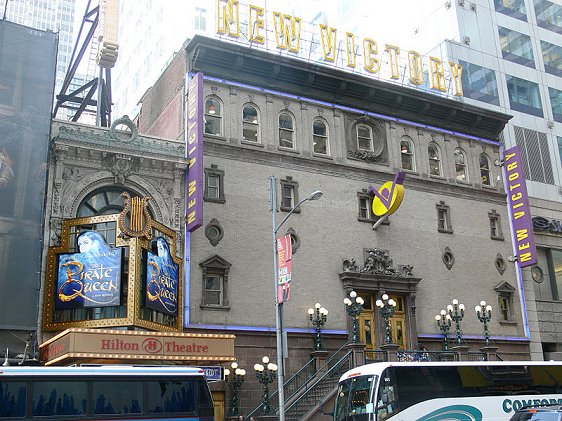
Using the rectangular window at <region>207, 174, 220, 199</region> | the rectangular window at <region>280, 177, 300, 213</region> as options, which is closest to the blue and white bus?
the rectangular window at <region>207, 174, 220, 199</region>

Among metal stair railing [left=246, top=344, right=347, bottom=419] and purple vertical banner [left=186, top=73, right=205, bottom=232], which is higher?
purple vertical banner [left=186, top=73, right=205, bottom=232]

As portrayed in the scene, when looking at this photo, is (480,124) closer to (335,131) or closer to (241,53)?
(335,131)

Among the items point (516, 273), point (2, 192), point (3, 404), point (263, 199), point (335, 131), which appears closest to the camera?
point (3, 404)

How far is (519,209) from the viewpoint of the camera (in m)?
40.6

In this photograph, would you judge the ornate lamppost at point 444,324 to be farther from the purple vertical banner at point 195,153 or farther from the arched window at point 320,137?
the purple vertical banner at point 195,153

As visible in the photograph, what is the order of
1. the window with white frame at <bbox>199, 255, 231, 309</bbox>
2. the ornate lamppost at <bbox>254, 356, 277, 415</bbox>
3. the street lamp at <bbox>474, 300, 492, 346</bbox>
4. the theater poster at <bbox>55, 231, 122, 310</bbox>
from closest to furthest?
the theater poster at <bbox>55, 231, 122, 310</bbox>, the ornate lamppost at <bbox>254, 356, 277, 415</bbox>, the window with white frame at <bbox>199, 255, 231, 309</bbox>, the street lamp at <bbox>474, 300, 492, 346</bbox>

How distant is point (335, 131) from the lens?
36469 millimetres

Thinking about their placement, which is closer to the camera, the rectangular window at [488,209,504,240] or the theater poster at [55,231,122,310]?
the theater poster at [55,231,122,310]

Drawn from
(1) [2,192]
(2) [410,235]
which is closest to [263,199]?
(2) [410,235]

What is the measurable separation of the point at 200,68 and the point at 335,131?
7930 millimetres

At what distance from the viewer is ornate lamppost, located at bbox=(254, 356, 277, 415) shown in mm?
27984

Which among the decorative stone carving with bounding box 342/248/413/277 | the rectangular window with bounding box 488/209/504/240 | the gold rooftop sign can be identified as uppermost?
the gold rooftop sign

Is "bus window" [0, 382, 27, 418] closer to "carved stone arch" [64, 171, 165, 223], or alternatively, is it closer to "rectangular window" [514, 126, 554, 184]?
"carved stone arch" [64, 171, 165, 223]

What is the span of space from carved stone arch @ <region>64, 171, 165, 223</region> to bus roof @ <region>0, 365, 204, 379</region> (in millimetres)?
12104
